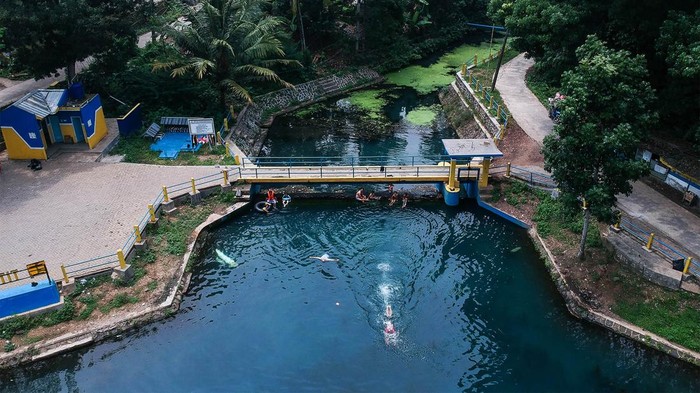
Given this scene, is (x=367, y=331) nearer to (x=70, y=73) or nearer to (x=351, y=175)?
(x=351, y=175)

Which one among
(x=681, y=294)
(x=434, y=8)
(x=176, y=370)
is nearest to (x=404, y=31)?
(x=434, y=8)

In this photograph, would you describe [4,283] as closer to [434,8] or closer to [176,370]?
[176,370]

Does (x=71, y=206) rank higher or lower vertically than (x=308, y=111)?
higher

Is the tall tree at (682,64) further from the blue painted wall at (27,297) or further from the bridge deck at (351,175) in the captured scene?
the blue painted wall at (27,297)

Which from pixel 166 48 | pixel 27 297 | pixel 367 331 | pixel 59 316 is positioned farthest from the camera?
pixel 166 48

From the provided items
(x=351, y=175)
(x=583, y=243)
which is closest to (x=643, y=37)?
(x=583, y=243)

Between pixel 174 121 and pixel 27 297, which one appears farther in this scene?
pixel 174 121

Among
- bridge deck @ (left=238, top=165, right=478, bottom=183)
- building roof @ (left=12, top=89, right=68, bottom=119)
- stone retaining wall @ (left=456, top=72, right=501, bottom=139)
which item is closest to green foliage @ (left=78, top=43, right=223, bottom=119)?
building roof @ (left=12, top=89, right=68, bottom=119)
